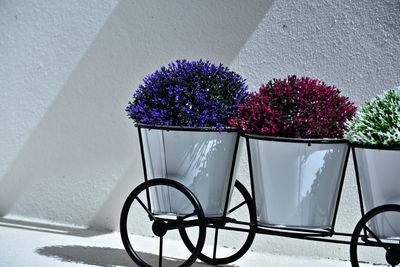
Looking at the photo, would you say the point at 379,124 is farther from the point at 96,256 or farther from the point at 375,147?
the point at 96,256

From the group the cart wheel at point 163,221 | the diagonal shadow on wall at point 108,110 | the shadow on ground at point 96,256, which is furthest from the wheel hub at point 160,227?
the diagonal shadow on wall at point 108,110

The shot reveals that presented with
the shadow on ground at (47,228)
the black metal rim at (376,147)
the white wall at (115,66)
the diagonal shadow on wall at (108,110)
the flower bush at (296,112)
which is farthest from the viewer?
the shadow on ground at (47,228)

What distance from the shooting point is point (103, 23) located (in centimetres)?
307

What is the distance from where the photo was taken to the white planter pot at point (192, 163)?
2.05 metres

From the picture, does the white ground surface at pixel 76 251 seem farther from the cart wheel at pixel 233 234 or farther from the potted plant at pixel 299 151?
the potted plant at pixel 299 151

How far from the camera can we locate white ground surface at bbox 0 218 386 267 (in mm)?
2381

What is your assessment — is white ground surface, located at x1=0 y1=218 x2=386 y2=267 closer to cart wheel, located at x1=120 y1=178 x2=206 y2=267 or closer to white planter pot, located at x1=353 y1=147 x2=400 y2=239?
cart wheel, located at x1=120 y1=178 x2=206 y2=267

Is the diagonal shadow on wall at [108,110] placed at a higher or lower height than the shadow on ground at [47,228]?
higher

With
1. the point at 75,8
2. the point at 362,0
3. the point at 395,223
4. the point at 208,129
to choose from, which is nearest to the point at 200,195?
the point at 208,129

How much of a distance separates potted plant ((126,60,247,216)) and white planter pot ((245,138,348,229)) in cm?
18

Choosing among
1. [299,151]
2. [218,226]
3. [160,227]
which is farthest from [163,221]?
[299,151]

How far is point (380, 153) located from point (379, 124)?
0.10 meters

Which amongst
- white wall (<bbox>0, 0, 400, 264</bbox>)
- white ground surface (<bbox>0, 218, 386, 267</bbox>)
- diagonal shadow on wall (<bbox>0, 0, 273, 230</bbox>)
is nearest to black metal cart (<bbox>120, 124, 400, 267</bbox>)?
white ground surface (<bbox>0, 218, 386, 267</bbox>)

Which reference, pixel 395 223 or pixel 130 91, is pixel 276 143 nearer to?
pixel 395 223
